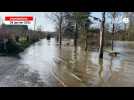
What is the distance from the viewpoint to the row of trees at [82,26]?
25378 millimetres

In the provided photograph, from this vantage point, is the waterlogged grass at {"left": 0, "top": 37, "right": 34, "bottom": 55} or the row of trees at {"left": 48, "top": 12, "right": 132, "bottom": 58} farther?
the waterlogged grass at {"left": 0, "top": 37, "right": 34, "bottom": 55}

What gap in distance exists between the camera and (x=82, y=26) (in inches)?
1144

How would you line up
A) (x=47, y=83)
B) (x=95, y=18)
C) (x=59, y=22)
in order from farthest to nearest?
(x=59, y=22) < (x=95, y=18) < (x=47, y=83)

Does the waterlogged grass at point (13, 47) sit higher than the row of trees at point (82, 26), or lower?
lower

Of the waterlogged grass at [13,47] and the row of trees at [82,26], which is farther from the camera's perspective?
the waterlogged grass at [13,47]

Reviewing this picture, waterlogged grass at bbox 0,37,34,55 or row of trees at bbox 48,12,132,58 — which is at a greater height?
row of trees at bbox 48,12,132,58

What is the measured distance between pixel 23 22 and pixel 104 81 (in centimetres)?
454

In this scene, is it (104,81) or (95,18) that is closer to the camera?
(104,81)

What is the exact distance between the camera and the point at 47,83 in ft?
44.3

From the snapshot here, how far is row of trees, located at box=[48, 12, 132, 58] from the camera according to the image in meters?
25.4
